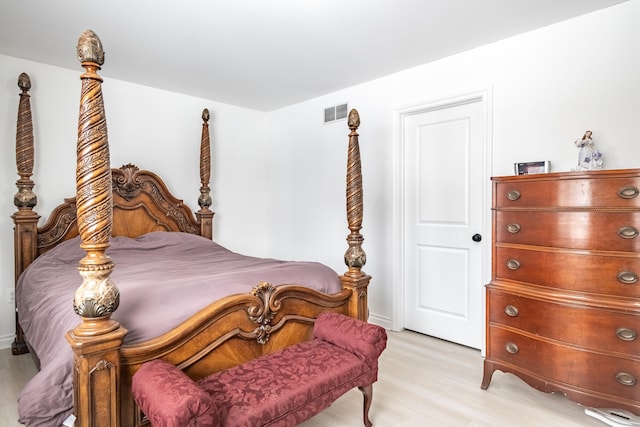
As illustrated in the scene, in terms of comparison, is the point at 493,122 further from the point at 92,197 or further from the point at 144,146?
the point at 144,146

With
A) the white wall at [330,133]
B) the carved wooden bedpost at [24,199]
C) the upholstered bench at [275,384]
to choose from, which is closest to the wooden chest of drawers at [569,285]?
the white wall at [330,133]

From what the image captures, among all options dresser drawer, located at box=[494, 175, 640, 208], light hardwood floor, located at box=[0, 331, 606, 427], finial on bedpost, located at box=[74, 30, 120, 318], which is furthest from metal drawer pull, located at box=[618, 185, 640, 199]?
finial on bedpost, located at box=[74, 30, 120, 318]

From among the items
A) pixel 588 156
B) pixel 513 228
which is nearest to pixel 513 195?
pixel 513 228

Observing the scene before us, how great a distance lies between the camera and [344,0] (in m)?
2.33

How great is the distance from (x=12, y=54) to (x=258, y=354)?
3324 millimetres

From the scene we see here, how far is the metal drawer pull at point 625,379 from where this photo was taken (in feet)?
5.99

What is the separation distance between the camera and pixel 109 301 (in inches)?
54.2

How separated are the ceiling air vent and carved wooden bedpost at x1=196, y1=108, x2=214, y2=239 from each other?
1347mm

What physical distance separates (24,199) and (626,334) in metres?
4.16

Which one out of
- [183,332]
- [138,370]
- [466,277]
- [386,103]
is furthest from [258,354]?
[386,103]

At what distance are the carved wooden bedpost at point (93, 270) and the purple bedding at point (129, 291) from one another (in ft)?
0.49

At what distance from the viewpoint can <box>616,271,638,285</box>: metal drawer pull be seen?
1.86m

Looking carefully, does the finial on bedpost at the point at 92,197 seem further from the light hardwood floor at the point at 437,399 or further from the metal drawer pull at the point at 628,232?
the metal drawer pull at the point at 628,232

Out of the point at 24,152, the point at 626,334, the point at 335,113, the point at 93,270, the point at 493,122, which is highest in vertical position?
the point at 335,113
